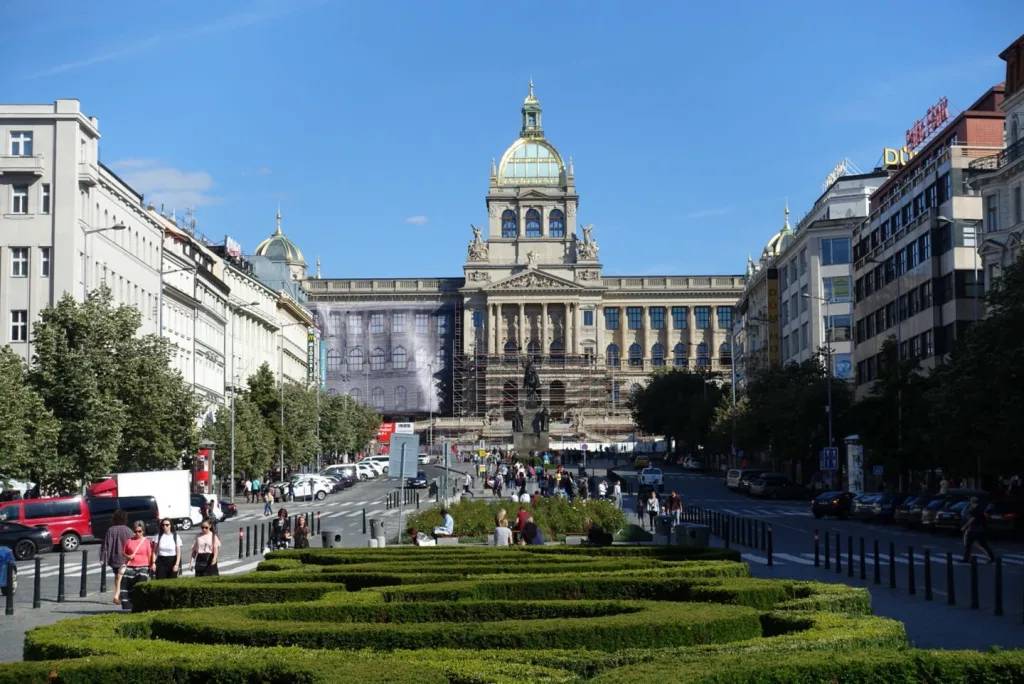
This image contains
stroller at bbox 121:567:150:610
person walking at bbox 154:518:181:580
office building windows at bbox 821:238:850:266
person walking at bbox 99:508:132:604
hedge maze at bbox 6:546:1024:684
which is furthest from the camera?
office building windows at bbox 821:238:850:266

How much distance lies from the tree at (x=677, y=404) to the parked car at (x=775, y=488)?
47817mm

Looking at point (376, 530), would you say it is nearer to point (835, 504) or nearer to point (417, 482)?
point (835, 504)

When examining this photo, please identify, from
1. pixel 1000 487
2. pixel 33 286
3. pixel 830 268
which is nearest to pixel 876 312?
pixel 830 268

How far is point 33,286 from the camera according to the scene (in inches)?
2854

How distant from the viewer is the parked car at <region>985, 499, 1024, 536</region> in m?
49.9

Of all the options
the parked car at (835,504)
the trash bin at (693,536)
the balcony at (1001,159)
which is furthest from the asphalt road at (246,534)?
the balcony at (1001,159)

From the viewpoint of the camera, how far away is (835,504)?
2594 inches

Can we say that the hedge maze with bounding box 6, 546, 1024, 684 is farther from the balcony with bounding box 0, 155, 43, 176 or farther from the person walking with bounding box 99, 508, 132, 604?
the balcony with bounding box 0, 155, 43, 176

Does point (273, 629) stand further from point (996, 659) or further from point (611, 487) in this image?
point (611, 487)

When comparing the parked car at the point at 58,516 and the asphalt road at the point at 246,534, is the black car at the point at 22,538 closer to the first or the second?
the asphalt road at the point at 246,534

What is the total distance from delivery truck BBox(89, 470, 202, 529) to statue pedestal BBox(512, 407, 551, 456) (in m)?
68.9

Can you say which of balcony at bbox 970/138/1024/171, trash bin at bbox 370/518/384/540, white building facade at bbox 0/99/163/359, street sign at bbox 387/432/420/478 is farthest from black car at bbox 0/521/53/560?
balcony at bbox 970/138/1024/171

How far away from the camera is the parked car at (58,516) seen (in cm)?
4978

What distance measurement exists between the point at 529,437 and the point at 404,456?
8931cm
